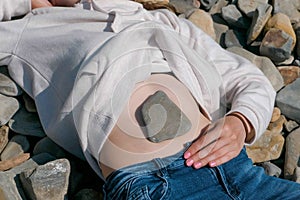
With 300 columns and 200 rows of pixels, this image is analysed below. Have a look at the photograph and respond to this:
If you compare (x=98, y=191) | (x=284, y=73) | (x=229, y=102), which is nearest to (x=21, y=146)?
(x=98, y=191)

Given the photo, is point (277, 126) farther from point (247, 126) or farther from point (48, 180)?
point (48, 180)

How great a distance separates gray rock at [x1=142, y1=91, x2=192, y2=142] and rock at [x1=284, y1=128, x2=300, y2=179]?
0.39 m

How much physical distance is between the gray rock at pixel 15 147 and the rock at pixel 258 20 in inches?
32.0

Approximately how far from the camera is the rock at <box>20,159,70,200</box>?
1.46 metres

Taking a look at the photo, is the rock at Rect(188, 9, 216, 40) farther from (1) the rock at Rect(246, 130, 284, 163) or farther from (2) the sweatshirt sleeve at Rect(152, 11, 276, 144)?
(1) the rock at Rect(246, 130, 284, 163)

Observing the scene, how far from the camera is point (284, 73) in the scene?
2.01 meters

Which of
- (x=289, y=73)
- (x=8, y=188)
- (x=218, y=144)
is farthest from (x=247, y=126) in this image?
(x=8, y=188)

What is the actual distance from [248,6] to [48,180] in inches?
39.5

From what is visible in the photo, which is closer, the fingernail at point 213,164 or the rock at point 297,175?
the fingernail at point 213,164

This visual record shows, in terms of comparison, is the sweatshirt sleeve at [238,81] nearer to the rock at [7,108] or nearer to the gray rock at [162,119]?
the gray rock at [162,119]

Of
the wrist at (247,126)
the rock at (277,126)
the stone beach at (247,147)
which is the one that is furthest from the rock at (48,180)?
the rock at (277,126)

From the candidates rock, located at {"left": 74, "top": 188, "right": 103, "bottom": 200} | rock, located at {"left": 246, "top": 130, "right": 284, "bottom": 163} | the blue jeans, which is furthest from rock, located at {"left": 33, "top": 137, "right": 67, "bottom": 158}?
rock, located at {"left": 246, "top": 130, "right": 284, "bottom": 163}

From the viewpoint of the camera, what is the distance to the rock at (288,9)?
216 centimetres

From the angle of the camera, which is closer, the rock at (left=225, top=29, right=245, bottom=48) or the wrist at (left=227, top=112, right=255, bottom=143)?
the wrist at (left=227, top=112, right=255, bottom=143)
